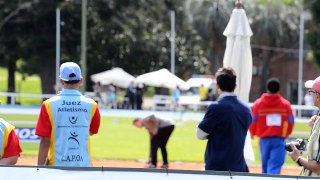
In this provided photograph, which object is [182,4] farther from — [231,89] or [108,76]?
[231,89]

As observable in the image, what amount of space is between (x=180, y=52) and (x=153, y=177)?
48747 millimetres

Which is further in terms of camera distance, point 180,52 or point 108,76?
point 180,52

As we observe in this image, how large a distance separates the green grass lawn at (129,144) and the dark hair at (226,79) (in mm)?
10459

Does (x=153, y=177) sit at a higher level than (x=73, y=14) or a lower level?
lower

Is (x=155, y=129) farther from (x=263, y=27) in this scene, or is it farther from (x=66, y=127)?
(x=263, y=27)

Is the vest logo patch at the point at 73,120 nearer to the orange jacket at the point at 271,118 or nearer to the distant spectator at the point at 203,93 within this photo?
the orange jacket at the point at 271,118

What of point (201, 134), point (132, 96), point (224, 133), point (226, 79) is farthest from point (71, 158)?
point (132, 96)

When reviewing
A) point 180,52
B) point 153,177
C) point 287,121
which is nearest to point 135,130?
point 287,121

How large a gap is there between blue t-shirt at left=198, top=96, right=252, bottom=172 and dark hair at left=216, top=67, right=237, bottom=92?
0.09 meters

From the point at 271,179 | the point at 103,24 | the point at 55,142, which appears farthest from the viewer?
the point at 103,24

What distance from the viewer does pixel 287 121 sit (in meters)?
12.6

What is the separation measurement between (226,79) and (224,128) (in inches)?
17.9

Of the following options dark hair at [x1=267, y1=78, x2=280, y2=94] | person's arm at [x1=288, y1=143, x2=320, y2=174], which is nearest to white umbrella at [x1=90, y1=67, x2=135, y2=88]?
dark hair at [x1=267, y1=78, x2=280, y2=94]

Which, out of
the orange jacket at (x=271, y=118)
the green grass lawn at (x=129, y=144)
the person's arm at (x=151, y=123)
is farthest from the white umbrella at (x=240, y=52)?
the green grass lawn at (x=129, y=144)
